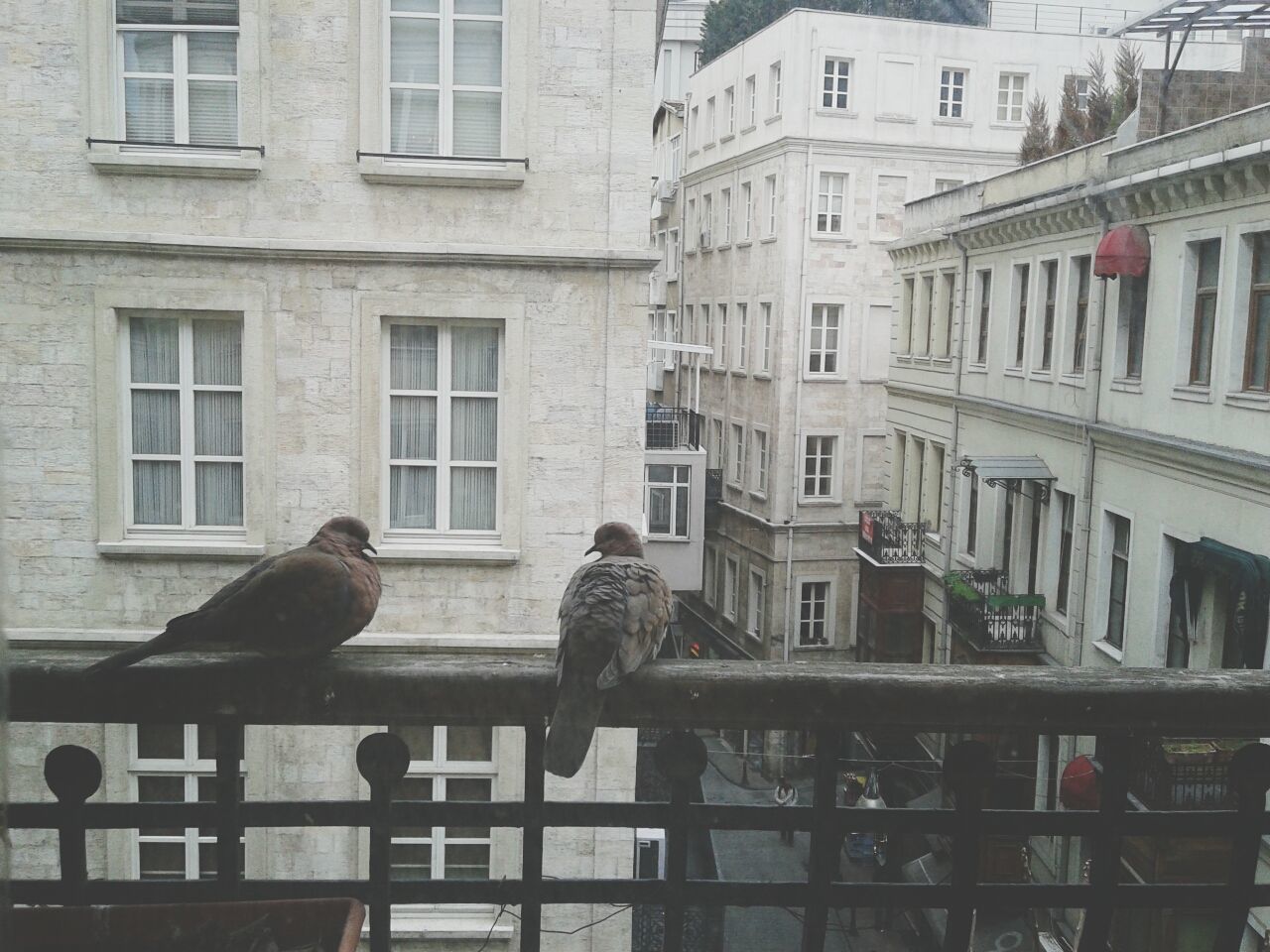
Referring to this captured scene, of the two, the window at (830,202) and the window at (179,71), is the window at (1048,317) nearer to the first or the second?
the window at (830,202)

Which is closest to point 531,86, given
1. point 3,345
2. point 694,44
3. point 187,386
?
point 187,386

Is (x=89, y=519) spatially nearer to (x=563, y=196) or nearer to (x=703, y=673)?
(x=563, y=196)

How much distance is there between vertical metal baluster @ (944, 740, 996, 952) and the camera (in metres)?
2.29

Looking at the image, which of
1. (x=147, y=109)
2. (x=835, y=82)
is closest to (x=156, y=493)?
(x=147, y=109)

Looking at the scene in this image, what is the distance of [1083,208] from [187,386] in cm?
1490

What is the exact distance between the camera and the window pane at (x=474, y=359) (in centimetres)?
1416

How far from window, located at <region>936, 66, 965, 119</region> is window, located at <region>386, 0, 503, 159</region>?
83.6 feet

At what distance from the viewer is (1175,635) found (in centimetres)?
1869

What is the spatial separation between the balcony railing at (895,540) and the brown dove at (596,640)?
2694 cm

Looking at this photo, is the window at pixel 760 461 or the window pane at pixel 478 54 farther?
the window at pixel 760 461

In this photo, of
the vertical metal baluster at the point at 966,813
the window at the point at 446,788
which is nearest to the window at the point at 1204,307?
the window at the point at 446,788

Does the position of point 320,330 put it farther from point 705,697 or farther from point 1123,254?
point 705,697

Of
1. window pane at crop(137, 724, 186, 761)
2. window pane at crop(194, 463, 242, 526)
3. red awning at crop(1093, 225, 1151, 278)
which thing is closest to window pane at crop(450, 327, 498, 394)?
window pane at crop(194, 463, 242, 526)

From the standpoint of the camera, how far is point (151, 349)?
14016 mm
